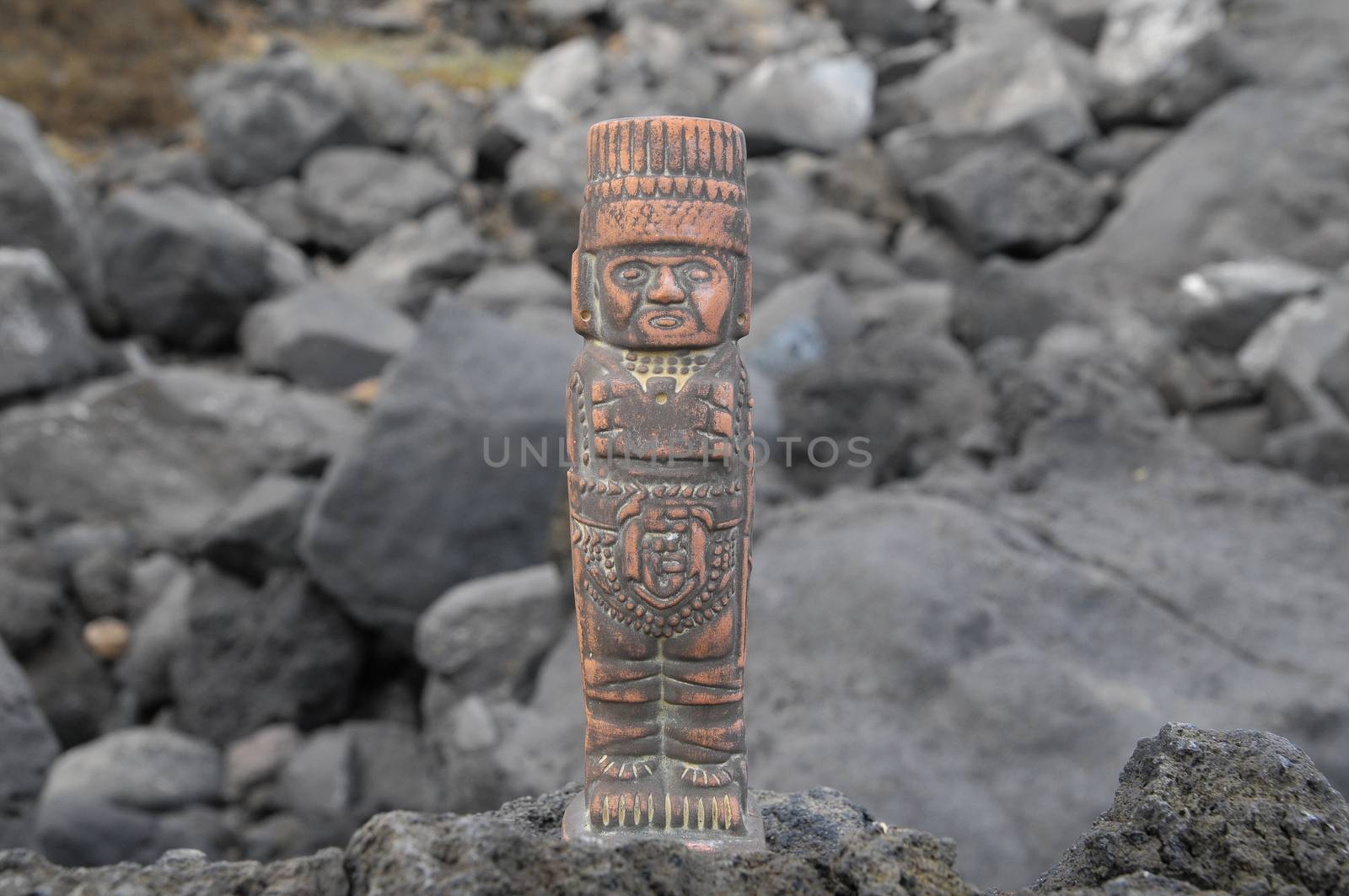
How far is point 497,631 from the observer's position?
19.7 ft

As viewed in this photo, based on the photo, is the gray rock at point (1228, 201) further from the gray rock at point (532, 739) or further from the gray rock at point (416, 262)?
the gray rock at point (532, 739)

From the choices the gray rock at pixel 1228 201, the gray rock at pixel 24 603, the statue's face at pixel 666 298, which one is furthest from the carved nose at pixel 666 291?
the gray rock at pixel 1228 201

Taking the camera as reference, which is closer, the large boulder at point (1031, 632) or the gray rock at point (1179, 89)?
the large boulder at point (1031, 632)

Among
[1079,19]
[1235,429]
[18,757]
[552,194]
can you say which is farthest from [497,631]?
[1079,19]

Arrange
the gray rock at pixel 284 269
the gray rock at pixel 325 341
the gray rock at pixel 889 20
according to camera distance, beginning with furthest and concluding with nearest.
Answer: the gray rock at pixel 889 20, the gray rock at pixel 284 269, the gray rock at pixel 325 341

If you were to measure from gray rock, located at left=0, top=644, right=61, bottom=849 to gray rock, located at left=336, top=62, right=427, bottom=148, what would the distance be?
8.86 m

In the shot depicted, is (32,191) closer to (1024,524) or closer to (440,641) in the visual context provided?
(440,641)

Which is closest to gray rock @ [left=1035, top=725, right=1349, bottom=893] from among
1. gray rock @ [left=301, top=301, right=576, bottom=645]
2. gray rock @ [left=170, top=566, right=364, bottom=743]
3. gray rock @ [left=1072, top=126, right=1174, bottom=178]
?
gray rock @ [left=301, top=301, right=576, bottom=645]

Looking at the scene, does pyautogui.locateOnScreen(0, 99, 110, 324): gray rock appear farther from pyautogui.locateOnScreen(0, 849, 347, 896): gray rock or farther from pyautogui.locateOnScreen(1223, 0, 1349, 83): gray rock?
pyautogui.locateOnScreen(1223, 0, 1349, 83): gray rock

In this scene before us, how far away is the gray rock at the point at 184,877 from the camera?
87.4 inches

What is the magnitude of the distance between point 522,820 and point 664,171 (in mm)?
1934

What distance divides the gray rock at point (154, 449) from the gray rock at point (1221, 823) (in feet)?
21.7

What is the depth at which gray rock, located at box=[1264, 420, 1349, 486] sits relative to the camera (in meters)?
6.50

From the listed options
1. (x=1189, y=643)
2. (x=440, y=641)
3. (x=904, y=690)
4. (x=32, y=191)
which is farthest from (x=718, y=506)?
(x=32, y=191)
